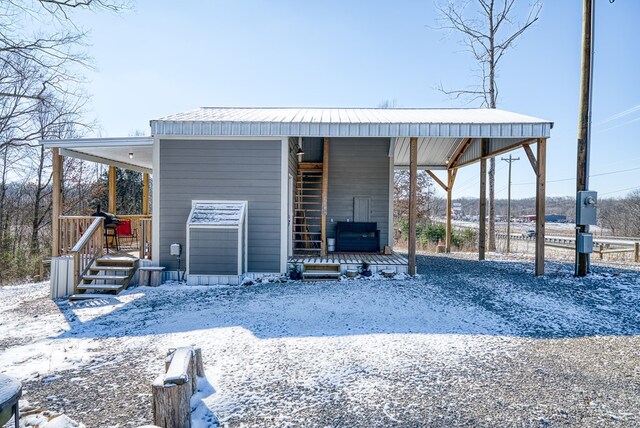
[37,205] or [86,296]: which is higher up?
[37,205]

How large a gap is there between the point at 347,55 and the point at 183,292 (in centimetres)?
965

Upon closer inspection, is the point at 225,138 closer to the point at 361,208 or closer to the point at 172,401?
A: the point at 361,208

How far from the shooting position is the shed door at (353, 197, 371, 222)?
9.50 m

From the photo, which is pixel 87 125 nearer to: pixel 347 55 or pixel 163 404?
pixel 347 55

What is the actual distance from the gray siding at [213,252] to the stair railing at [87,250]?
6.39 feet

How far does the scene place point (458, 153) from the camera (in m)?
10.6

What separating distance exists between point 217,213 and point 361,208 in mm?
4098

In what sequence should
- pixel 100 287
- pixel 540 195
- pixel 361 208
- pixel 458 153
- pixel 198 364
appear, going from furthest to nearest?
pixel 458 153
pixel 361 208
pixel 540 195
pixel 100 287
pixel 198 364

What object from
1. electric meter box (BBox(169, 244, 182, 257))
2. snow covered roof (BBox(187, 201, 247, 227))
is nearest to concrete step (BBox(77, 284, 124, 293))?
electric meter box (BBox(169, 244, 182, 257))

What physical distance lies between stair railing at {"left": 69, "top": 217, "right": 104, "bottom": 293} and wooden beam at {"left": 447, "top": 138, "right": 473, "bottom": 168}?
29.2ft

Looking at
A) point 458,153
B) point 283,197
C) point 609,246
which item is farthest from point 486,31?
point 609,246

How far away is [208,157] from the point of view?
711cm

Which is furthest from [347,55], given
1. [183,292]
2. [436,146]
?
[183,292]

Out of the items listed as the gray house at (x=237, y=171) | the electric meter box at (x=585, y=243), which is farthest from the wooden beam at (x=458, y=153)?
the electric meter box at (x=585, y=243)
